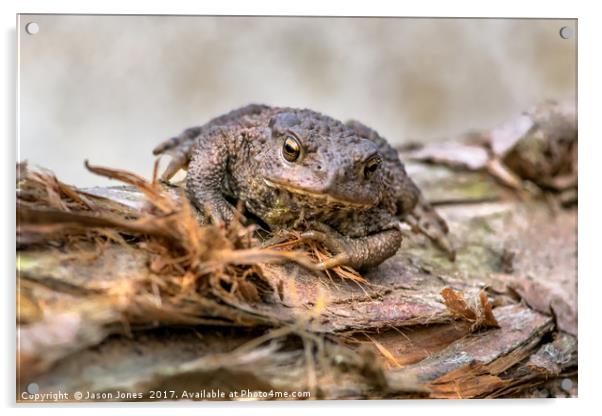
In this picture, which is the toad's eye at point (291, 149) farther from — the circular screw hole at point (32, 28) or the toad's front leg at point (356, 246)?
the circular screw hole at point (32, 28)

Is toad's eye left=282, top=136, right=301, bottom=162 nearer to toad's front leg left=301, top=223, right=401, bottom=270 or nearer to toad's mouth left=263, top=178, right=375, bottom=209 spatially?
toad's mouth left=263, top=178, right=375, bottom=209

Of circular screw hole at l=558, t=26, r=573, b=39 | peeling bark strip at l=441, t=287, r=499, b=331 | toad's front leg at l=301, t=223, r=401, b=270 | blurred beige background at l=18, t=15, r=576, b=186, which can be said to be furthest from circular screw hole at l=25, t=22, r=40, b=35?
circular screw hole at l=558, t=26, r=573, b=39

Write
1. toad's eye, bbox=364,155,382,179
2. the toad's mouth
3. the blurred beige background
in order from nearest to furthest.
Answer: the toad's mouth → toad's eye, bbox=364,155,382,179 → the blurred beige background

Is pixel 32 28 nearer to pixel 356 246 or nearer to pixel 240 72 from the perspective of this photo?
pixel 240 72

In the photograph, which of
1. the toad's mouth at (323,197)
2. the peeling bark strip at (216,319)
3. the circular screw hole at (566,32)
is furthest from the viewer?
the circular screw hole at (566,32)

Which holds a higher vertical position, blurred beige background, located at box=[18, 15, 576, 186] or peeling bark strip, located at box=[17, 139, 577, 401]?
blurred beige background, located at box=[18, 15, 576, 186]
